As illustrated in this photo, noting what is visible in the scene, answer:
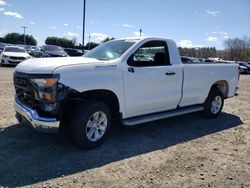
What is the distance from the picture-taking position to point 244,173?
433cm

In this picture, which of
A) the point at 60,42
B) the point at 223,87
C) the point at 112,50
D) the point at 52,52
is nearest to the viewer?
the point at 112,50

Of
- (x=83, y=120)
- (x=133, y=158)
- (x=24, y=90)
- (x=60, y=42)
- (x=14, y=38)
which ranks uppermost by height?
(x=14, y=38)

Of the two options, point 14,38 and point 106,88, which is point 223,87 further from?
point 14,38

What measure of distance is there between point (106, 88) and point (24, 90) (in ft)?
4.50

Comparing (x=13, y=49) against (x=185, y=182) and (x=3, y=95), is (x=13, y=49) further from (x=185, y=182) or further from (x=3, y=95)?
(x=185, y=182)

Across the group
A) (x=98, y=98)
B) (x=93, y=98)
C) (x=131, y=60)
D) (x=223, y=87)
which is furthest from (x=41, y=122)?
(x=223, y=87)

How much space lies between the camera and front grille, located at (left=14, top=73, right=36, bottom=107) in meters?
4.50

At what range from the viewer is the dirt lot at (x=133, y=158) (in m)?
3.87

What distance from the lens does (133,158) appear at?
4.62m

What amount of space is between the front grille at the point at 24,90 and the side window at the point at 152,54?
200cm

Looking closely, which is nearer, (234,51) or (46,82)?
(46,82)

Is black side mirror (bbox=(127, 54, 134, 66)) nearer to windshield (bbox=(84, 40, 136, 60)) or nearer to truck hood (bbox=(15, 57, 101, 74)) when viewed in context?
windshield (bbox=(84, 40, 136, 60))

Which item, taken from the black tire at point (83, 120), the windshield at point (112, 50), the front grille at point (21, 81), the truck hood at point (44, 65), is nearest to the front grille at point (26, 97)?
the front grille at point (21, 81)

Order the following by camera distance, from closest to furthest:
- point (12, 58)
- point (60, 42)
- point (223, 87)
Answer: point (223, 87), point (12, 58), point (60, 42)
